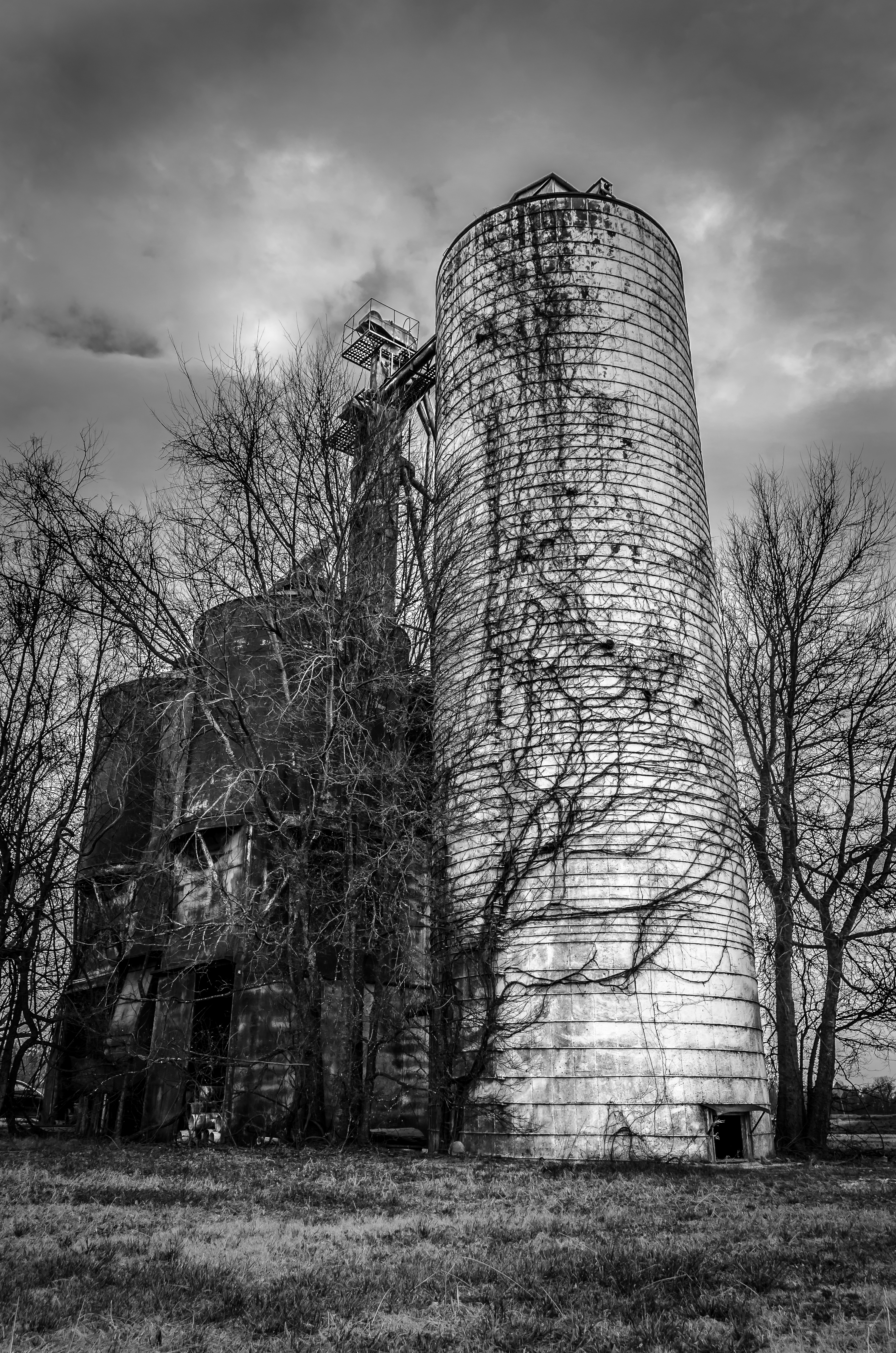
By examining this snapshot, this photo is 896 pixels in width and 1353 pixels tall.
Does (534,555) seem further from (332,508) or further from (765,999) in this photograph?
(765,999)

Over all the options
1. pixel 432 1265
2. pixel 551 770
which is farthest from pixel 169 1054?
pixel 432 1265

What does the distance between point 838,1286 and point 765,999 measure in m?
10.9

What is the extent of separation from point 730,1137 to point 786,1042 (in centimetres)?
242

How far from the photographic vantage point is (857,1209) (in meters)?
6.51

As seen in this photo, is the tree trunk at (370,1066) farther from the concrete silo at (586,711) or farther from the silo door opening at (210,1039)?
the silo door opening at (210,1039)

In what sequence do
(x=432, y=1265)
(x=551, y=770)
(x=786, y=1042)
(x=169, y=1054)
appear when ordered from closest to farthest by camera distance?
(x=432, y=1265) → (x=551, y=770) → (x=169, y=1054) → (x=786, y=1042)

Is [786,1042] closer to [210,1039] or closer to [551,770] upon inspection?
[551,770]

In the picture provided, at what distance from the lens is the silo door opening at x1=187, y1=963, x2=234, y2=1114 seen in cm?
1290

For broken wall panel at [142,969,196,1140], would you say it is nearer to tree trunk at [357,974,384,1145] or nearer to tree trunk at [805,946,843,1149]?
tree trunk at [357,974,384,1145]

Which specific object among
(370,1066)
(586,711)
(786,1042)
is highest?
(586,711)

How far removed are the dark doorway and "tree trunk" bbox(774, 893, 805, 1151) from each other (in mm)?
1557

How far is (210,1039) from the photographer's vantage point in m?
13.5

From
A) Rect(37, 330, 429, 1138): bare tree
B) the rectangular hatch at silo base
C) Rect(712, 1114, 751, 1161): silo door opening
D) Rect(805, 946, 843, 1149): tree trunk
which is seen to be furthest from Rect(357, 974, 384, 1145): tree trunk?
Rect(805, 946, 843, 1149): tree trunk

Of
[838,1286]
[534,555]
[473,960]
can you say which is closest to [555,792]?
[473,960]
